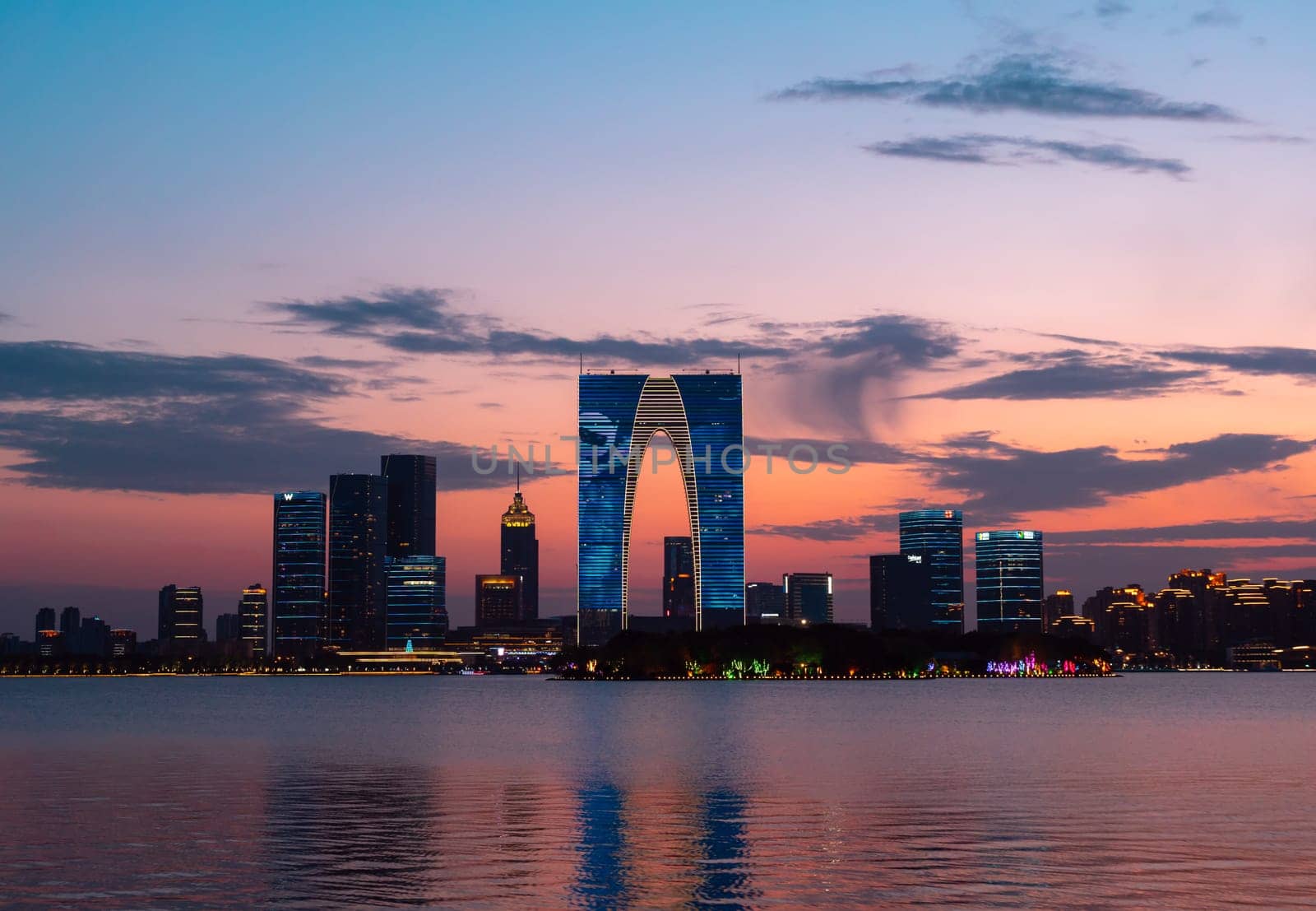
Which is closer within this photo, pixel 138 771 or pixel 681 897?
pixel 681 897

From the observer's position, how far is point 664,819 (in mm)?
49688

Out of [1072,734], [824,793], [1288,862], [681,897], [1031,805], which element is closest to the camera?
[681,897]

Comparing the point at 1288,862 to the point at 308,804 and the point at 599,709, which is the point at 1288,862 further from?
the point at 599,709

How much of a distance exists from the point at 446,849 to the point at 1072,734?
7016cm

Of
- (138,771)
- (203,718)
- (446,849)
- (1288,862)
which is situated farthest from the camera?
(203,718)

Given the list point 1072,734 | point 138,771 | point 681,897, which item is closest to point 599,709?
point 1072,734

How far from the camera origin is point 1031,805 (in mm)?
53438

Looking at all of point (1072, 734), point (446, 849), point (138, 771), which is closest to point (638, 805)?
point (446, 849)

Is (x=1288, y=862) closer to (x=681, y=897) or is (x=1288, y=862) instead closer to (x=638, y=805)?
(x=681, y=897)

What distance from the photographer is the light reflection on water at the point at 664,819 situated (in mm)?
35375

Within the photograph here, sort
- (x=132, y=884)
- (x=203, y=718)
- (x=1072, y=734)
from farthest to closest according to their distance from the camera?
(x=203, y=718), (x=1072, y=734), (x=132, y=884)

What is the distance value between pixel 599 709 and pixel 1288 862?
4663 inches

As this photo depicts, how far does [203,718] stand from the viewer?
139875 mm

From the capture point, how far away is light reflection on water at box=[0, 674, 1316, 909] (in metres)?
35.4
